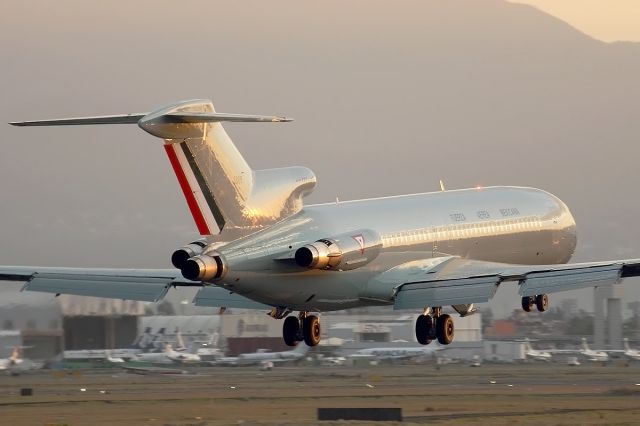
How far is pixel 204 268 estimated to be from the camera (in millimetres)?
41625

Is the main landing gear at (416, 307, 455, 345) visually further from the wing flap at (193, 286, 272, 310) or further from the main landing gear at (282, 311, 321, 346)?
the wing flap at (193, 286, 272, 310)

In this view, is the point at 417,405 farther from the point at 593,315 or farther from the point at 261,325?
the point at 593,315

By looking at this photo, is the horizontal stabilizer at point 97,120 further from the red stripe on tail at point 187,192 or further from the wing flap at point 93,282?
the wing flap at point 93,282

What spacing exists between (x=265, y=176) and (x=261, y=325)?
55297 millimetres

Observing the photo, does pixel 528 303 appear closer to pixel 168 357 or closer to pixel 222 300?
pixel 222 300

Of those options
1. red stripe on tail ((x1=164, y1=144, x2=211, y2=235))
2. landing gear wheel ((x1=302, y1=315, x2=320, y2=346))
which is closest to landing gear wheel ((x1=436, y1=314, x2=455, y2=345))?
landing gear wheel ((x1=302, y1=315, x2=320, y2=346))

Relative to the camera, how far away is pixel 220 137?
4281cm

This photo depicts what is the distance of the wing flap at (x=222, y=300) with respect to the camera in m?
48.9

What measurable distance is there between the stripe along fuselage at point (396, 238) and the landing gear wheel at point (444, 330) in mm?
1881

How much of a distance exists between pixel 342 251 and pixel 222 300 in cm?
554

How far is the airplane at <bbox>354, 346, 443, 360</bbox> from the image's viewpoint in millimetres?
90200

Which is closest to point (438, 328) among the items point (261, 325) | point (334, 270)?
point (334, 270)

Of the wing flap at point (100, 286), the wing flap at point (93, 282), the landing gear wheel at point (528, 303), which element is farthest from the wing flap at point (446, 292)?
the wing flap at point (100, 286)

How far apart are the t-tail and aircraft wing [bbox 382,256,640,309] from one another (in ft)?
22.5
